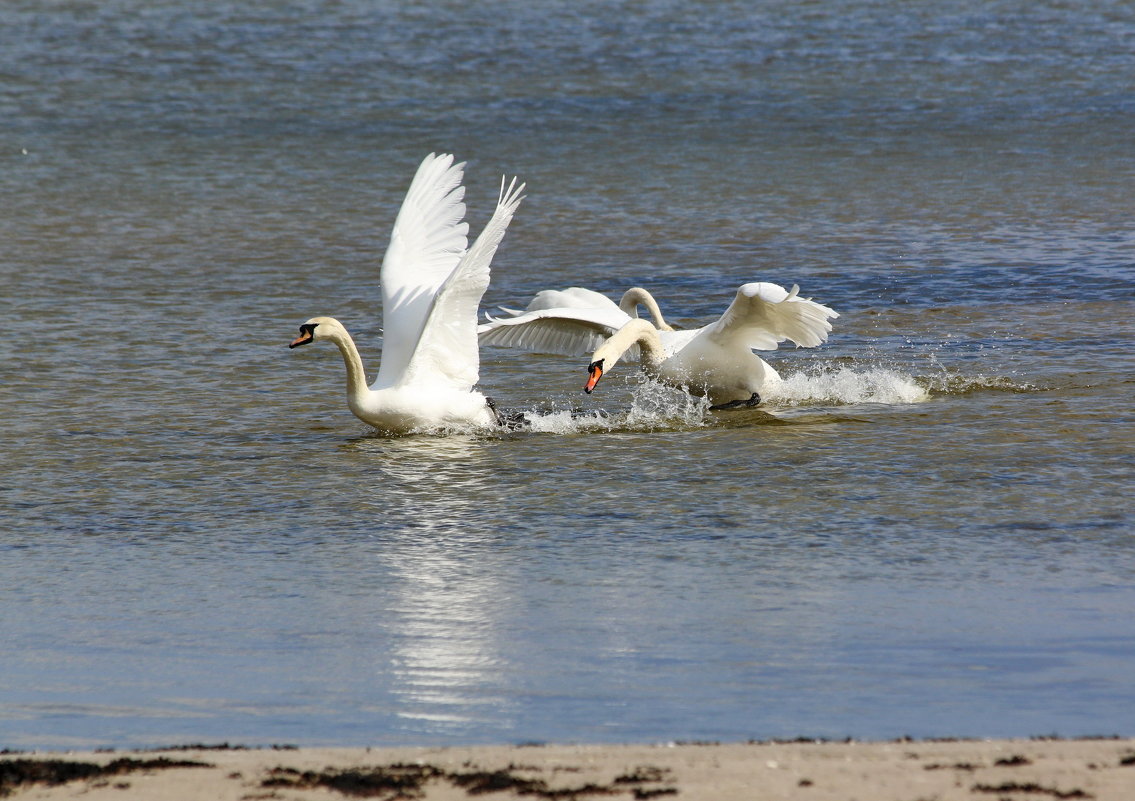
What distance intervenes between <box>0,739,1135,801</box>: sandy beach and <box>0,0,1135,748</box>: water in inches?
9.3

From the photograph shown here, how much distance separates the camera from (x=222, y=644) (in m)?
5.48

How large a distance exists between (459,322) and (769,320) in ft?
5.76

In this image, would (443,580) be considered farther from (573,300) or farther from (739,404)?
(573,300)

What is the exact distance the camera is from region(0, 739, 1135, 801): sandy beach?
4000 mm

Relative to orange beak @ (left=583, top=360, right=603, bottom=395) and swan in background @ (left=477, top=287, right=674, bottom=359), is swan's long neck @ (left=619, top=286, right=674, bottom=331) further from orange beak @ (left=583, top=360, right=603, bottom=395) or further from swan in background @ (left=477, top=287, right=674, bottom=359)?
orange beak @ (left=583, top=360, right=603, bottom=395)

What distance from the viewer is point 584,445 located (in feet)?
28.7

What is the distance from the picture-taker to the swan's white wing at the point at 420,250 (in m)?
9.69

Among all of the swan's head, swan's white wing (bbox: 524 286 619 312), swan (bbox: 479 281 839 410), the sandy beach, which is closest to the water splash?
swan (bbox: 479 281 839 410)

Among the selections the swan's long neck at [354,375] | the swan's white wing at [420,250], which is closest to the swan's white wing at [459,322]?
the swan's long neck at [354,375]

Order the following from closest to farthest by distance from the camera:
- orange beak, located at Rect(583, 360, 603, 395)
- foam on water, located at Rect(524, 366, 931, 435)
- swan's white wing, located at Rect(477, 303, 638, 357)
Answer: orange beak, located at Rect(583, 360, 603, 395), foam on water, located at Rect(524, 366, 931, 435), swan's white wing, located at Rect(477, 303, 638, 357)

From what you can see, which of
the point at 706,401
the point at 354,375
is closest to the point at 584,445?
the point at 706,401

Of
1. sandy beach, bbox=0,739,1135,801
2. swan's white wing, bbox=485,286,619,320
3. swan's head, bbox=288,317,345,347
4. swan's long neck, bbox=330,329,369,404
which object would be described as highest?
swan's white wing, bbox=485,286,619,320

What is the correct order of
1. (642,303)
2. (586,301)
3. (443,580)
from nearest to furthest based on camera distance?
1. (443,580)
2. (586,301)
3. (642,303)

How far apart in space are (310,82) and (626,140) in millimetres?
6313
